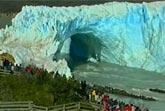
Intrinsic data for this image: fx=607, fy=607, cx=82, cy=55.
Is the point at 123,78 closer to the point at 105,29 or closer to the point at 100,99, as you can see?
the point at 105,29

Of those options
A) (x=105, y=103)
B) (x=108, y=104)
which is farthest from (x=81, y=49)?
(x=105, y=103)

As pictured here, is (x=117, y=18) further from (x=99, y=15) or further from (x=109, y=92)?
(x=109, y=92)

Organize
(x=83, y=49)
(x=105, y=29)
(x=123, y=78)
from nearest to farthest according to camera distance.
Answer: (x=123, y=78)
(x=105, y=29)
(x=83, y=49)

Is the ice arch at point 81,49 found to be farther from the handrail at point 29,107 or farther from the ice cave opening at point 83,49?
the handrail at point 29,107

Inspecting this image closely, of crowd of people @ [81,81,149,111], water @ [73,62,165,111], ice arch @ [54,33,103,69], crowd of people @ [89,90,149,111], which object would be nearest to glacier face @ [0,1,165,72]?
water @ [73,62,165,111]

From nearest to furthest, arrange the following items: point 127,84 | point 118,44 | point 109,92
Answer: point 109,92 → point 127,84 → point 118,44

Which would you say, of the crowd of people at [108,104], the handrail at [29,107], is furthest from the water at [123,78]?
the handrail at [29,107]

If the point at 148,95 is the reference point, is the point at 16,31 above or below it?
above

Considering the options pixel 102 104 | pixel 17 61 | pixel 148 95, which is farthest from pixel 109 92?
pixel 102 104
